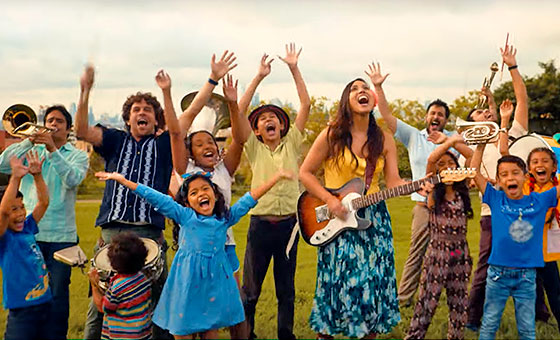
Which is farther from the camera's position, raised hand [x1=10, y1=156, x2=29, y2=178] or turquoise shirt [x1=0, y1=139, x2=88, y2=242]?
turquoise shirt [x1=0, y1=139, x2=88, y2=242]

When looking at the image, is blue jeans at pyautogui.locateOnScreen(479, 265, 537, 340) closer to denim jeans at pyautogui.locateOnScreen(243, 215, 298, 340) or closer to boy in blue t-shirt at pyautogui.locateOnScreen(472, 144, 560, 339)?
boy in blue t-shirt at pyautogui.locateOnScreen(472, 144, 560, 339)

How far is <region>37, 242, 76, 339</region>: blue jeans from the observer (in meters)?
4.70

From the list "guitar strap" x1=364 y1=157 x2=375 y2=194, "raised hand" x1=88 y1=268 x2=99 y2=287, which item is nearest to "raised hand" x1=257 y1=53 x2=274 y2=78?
"guitar strap" x1=364 y1=157 x2=375 y2=194

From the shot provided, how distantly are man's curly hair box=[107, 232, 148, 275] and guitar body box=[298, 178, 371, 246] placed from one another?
123 cm

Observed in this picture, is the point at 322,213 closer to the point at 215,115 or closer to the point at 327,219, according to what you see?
the point at 327,219

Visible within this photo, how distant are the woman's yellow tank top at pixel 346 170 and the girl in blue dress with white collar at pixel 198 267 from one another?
1.13ft

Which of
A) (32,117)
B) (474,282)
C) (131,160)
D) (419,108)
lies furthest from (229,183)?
(419,108)

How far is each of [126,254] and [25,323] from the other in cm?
99

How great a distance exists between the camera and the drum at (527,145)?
17.4 ft

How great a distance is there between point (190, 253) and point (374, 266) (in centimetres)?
133

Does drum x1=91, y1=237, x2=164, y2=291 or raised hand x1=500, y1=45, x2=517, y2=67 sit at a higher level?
raised hand x1=500, y1=45, x2=517, y2=67

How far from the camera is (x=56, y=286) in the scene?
4715mm

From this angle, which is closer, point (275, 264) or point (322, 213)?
point (322, 213)

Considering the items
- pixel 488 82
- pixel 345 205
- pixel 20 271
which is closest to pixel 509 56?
pixel 488 82
